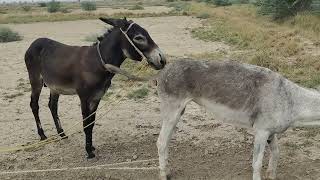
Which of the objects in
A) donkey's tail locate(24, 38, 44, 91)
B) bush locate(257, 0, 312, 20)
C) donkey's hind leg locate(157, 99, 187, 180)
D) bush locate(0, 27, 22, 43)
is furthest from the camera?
bush locate(257, 0, 312, 20)

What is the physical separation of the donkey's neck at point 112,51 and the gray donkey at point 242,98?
48.7 inches

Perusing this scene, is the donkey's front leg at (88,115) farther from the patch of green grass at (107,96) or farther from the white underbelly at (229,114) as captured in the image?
the patch of green grass at (107,96)

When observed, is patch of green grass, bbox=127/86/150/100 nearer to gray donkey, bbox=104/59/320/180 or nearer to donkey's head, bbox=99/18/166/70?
donkey's head, bbox=99/18/166/70

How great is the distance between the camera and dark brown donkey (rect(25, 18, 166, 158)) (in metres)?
7.55

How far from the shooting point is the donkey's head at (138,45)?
7438mm

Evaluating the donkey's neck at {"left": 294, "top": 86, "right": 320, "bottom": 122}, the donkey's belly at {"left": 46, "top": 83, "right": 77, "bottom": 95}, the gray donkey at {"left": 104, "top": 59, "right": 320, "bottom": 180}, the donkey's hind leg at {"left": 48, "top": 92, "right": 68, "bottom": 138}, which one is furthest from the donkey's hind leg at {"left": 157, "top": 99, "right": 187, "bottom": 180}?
the donkey's hind leg at {"left": 48, "top": 92, "right": 68, "bottom": 138}

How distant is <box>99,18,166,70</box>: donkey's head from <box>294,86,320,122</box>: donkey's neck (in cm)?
218

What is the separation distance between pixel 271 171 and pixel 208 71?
1.81 meters

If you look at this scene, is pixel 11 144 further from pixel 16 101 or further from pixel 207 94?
pixel 207 94

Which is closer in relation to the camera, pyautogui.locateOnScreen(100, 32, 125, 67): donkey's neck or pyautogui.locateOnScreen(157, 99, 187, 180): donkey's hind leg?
pyautogui.locateOnScreen(157, 99, 187, 180): donkey's hind leg

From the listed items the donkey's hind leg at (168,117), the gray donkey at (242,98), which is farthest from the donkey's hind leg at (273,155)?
the donkey's hind leg at (168,117)

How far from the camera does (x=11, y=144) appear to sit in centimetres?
923

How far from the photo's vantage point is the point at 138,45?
297 inches

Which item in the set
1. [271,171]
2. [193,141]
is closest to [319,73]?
[193,141]
